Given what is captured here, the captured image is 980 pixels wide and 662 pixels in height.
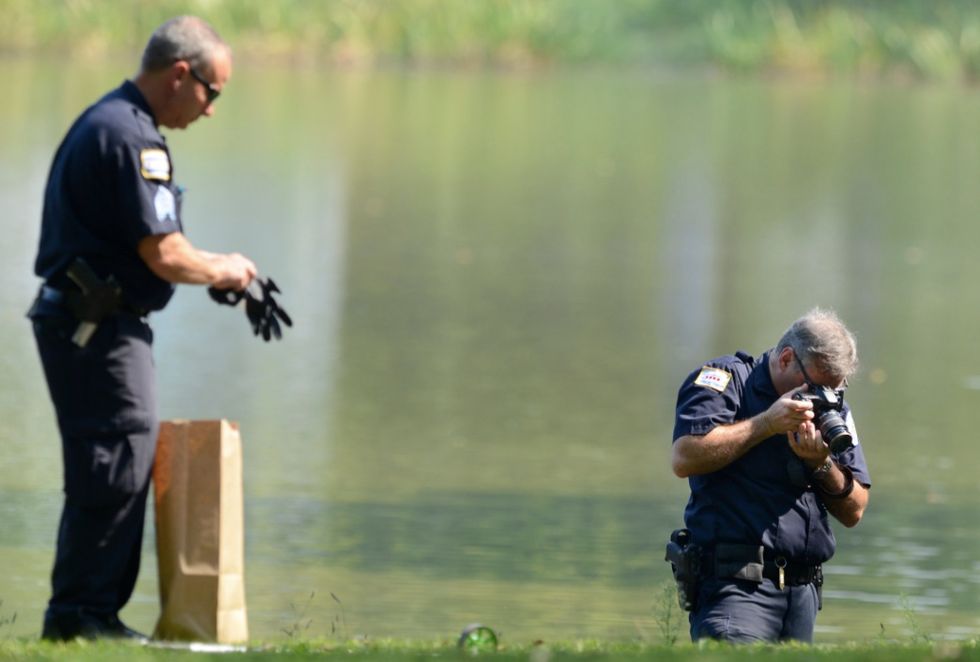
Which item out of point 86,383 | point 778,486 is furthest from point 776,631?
point 86,383

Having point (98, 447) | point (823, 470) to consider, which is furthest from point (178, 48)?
point (823, 470)

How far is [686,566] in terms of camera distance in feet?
17.7

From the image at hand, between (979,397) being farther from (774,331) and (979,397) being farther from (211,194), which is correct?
(211,194)

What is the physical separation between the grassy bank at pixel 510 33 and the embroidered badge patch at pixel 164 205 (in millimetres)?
30873

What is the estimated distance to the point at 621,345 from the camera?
516 inches

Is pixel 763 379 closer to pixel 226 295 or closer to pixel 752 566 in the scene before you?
pixel 752 566

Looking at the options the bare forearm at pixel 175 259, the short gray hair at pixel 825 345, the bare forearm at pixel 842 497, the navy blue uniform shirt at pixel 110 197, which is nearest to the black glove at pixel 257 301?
the bare forearm at pixel 175 259

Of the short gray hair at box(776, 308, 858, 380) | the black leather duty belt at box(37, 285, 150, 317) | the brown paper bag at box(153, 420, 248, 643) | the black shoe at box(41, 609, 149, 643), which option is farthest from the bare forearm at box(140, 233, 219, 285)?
the short gray hair at box(776, 308, 858, 380)

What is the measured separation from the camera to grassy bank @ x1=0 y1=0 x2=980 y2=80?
3584 cm

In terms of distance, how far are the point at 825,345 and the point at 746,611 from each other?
755 mm

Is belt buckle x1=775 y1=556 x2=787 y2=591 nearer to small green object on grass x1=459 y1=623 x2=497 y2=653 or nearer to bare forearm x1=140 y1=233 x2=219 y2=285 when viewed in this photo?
small green object on grass x1=459 y1=623 x2=497 y2=653

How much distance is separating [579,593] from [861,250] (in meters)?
11.1

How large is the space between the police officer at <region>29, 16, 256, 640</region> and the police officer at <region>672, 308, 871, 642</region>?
4.78ft

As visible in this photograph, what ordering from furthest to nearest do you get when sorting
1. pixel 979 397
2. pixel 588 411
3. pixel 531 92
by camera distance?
pixel 531 92 < pixel 979 397 < pixel 588 411
